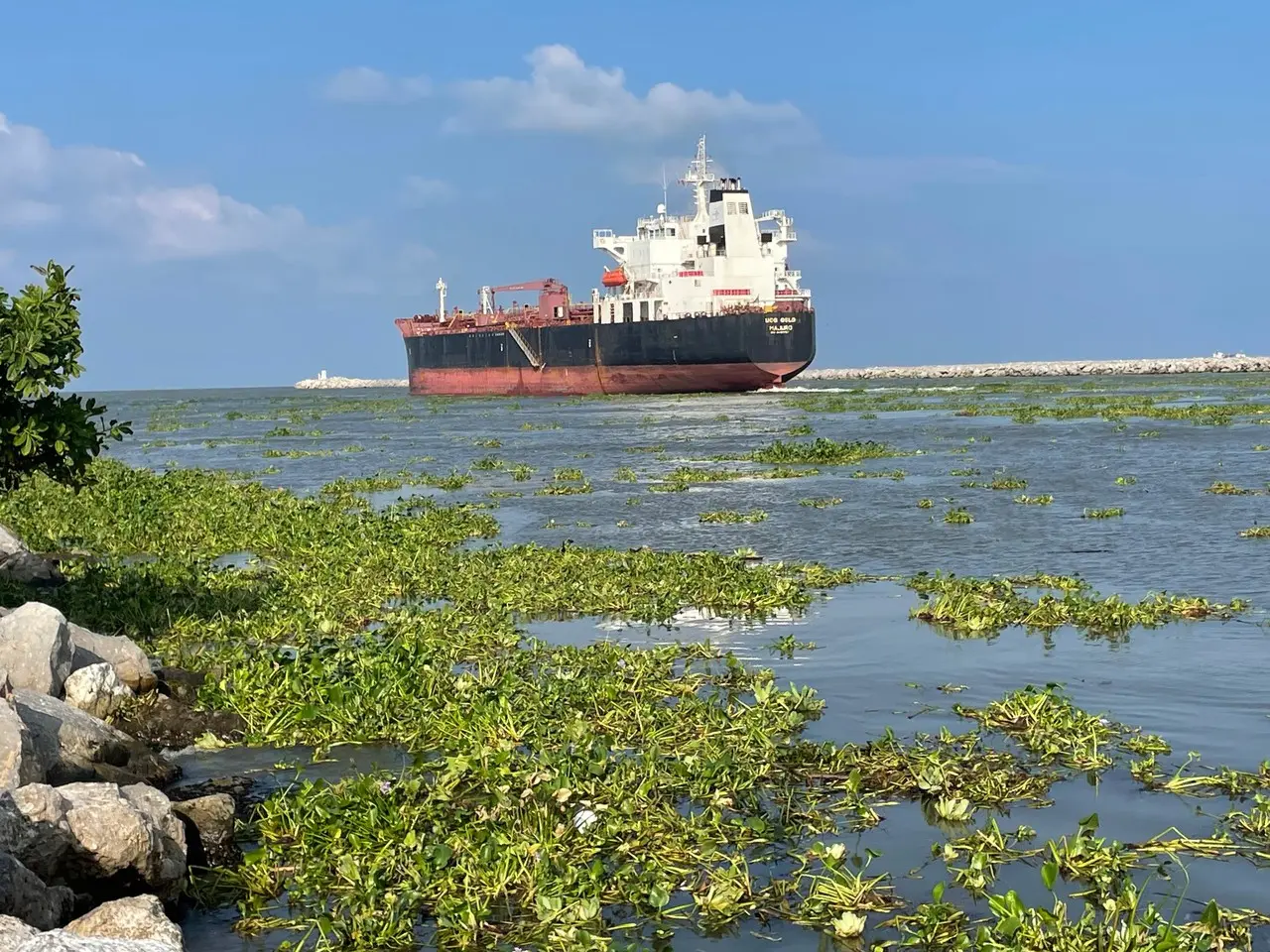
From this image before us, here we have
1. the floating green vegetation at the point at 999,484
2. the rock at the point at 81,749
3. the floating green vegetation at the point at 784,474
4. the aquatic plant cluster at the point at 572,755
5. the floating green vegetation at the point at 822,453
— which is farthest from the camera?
the floating green vegetation at the point at 822,453

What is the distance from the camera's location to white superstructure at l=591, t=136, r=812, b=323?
7925 centimetres

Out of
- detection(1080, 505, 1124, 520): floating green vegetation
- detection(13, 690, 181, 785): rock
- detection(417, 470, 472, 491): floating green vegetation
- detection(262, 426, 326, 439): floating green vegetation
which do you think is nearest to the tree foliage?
detection(13, 690, 181, 785): rock

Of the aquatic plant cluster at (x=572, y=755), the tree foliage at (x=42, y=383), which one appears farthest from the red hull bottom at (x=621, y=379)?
the tree foliage at (x=42, y=383)

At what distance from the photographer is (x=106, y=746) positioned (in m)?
8.80

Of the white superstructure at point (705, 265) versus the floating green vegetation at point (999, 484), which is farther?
the white superstructure at point (705, 265)

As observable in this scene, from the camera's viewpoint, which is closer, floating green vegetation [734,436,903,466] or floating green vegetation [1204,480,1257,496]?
floating green vegetation [1204,480,1257,496]

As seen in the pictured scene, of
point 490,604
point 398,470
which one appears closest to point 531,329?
point 398,470

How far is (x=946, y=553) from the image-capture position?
62.7ft

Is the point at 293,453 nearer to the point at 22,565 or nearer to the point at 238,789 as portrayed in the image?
the point at 22,565

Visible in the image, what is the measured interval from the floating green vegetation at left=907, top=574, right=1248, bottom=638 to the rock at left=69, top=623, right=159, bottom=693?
25.8ft

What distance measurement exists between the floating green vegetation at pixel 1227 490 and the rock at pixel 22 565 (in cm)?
2029

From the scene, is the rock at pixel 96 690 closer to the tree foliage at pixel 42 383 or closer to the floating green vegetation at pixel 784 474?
the tree foliage at pixel 42 383

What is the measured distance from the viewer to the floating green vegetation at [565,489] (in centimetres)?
2894

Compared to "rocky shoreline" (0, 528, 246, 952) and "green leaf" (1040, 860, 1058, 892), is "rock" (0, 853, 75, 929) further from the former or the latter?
"green leaf" (1040, 860, 1058, 892)
